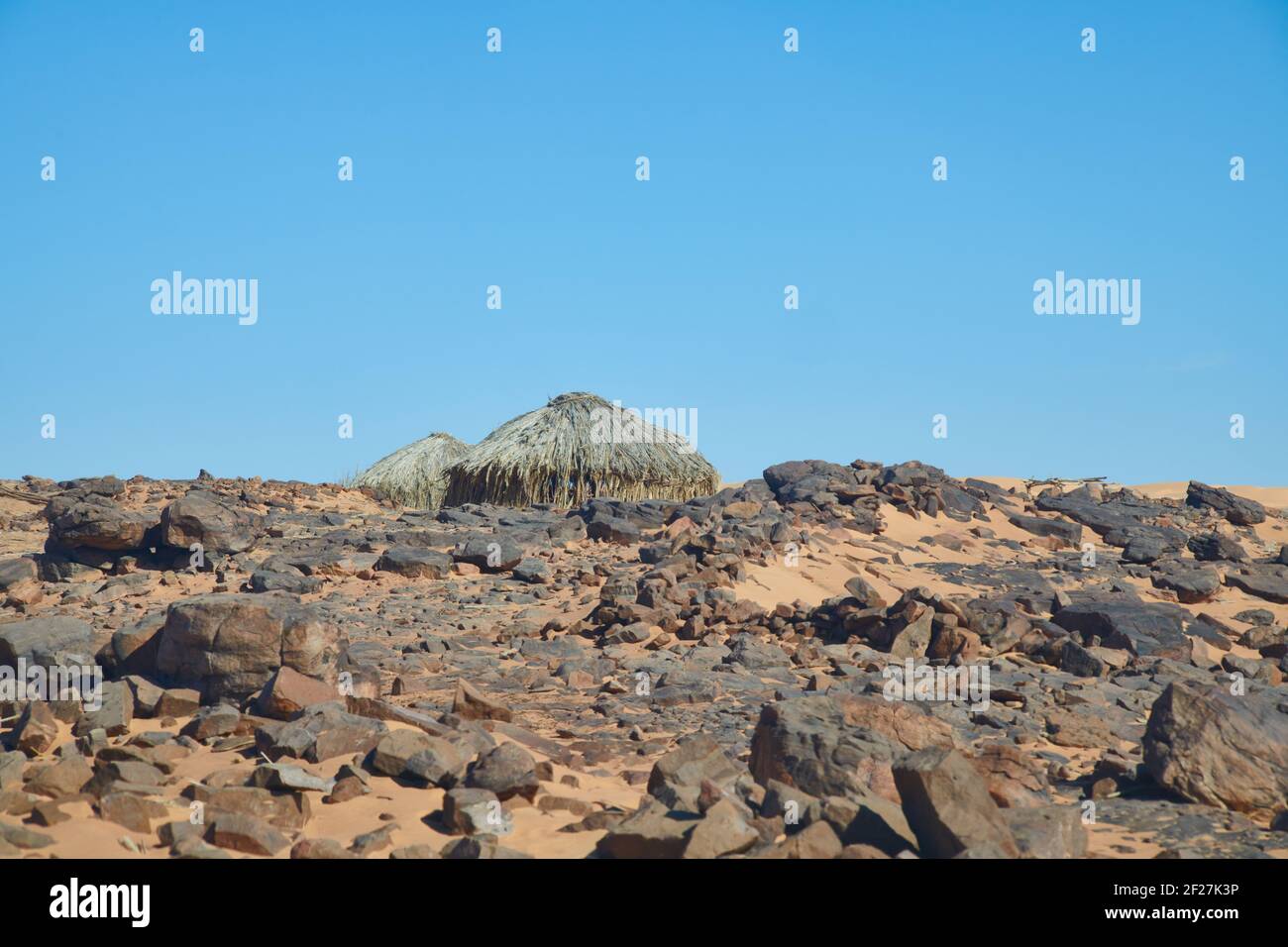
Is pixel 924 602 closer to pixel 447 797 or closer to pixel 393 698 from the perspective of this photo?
pixel 393 698

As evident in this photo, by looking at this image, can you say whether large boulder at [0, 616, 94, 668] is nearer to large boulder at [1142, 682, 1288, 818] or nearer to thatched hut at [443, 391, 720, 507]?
large boulder at [1142, 682, 1288, 818]

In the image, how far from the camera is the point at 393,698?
754cm

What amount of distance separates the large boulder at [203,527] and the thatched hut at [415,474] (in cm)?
1031

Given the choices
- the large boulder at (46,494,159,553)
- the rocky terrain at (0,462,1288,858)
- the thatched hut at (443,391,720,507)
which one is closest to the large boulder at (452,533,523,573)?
the rocky terrain at (0,462,1288,858)

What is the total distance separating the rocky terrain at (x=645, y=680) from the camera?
4.75m

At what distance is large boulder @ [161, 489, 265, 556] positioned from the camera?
1094cm

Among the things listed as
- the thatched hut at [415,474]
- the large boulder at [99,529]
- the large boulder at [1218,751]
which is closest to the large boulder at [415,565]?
the large boulder at [99,529]

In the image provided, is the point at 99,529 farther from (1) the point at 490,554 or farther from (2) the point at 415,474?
(2) the point at 415,474

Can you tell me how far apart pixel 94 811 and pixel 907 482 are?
11531mm

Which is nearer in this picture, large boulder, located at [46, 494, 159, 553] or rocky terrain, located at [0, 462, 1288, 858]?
rocky terrain, located at [0, 462, 1288, 858]

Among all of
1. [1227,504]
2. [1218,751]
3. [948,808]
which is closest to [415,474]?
[1227,504]

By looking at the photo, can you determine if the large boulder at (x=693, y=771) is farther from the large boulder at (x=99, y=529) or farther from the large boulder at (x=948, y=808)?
the large boulder at (x=99, y=529)

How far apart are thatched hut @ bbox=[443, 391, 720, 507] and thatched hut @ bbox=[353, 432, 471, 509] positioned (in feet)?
14.4
